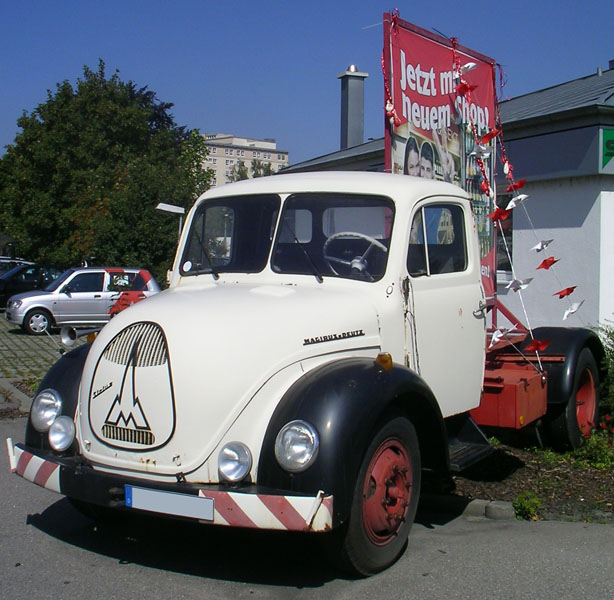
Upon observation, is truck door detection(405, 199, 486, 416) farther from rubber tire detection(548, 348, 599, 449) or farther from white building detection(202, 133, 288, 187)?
white building detection(202, 133, 288, 187)

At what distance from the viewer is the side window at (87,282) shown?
62.8 ft

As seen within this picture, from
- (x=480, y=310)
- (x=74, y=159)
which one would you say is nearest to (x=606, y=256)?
(x=480, y=310)

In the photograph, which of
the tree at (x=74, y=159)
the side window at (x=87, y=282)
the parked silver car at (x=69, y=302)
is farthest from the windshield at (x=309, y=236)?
the tree at (x=74, y=159)

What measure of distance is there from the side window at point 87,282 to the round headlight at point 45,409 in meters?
14.8

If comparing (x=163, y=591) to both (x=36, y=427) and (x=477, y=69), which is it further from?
(x=477, y=69)

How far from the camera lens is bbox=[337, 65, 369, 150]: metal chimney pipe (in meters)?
20.1

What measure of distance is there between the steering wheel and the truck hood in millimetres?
477

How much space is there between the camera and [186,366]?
4.03m

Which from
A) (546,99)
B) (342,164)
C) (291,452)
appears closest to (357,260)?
(291,452)

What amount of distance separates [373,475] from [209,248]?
219cm

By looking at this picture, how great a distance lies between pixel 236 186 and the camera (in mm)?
5664

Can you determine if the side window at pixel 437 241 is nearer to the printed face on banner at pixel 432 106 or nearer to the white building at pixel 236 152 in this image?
the printed face on banner at pixel 432 106

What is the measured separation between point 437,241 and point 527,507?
191 centimetres

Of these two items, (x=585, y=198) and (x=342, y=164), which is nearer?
(x=585, y=198)
